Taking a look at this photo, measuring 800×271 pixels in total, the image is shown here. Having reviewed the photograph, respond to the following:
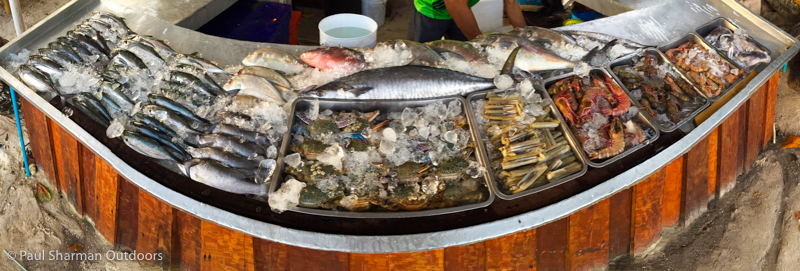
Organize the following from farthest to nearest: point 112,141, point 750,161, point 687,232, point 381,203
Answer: point 750,161
point 687,232
point 112,141
point 381,203

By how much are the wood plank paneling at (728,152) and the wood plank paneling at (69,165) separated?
3.25 metres

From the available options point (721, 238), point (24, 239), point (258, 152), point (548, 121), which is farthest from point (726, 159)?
point (24, 239)

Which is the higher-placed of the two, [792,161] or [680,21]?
[680,21]

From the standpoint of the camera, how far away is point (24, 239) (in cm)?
285

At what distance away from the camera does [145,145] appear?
192 cm

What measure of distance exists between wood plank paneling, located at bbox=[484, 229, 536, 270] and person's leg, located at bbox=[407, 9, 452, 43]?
2061mm

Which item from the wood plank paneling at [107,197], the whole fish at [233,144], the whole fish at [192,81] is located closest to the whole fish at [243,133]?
the whole fish at [233,144]

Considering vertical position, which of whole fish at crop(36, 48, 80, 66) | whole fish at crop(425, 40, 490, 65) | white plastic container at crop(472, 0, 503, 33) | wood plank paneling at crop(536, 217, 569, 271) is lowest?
wood plank paneling at crop(536, 217, 569, 271)

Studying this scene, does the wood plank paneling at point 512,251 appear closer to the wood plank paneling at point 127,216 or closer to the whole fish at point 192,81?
the whole fish at point 192,81

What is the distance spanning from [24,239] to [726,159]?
398 cm

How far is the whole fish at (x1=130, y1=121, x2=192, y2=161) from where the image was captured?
1.95 m

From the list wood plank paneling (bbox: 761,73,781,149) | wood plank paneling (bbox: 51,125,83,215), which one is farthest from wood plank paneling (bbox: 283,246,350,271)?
wood plank paneling (bbox: 761,73,781,149)

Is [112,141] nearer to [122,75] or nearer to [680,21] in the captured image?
[122,75]

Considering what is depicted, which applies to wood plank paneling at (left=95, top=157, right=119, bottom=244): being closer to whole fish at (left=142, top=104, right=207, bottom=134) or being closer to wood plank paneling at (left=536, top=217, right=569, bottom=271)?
whole fish at (left=142, top=104, right=207, bottom=134)
